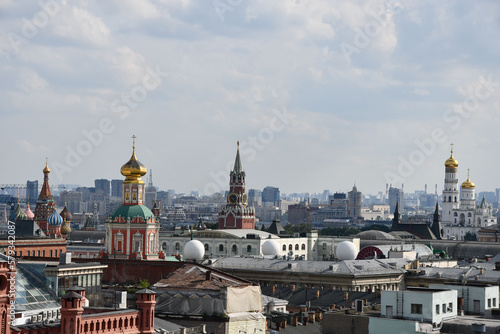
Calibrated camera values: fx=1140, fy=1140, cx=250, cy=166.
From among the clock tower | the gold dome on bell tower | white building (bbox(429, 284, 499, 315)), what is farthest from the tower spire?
white building (bbox(429, 284, 499, 315))

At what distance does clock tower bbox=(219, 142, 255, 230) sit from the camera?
162m

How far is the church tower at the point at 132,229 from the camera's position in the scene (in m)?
96.1

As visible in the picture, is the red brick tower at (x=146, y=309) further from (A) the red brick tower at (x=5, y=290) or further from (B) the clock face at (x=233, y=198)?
(B) the clock face at (x=233, y=198)

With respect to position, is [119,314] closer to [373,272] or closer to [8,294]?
[8,294]

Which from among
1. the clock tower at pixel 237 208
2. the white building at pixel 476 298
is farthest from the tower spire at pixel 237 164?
the white building at pixel 476 298

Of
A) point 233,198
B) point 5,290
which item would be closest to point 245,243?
point 233,198

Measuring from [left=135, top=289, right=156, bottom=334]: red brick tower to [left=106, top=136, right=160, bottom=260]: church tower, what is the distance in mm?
52116

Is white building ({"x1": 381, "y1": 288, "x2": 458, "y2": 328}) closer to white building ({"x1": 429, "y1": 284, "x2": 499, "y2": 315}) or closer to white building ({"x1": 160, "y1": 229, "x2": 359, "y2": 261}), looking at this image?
white building ({"x1": 429, "y1": 284, "x2": 499, "y2": 315})

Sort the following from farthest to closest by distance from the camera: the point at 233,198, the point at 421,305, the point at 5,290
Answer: the point at 233,198 → the point at 421,305 → the point at 5,290

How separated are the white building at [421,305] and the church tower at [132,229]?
4952 cm

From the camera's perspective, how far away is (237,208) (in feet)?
532

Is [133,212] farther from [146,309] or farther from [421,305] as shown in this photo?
[146,309]

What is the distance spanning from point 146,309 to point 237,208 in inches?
4730

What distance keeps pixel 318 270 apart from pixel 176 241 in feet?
168
